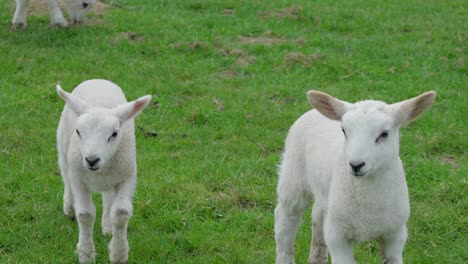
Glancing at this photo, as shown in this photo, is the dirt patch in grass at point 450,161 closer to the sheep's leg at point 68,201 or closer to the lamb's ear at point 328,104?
the lamb's ear at point 328,104

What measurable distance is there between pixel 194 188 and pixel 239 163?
79 cm

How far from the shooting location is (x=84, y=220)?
18.9ft

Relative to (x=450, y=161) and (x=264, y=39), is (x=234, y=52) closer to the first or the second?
(x=264, y=39)

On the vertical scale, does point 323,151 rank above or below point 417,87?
above

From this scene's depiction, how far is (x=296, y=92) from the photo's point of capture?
10.1 meters

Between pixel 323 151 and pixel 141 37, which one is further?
pixel 141 37

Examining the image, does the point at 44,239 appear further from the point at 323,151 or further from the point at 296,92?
the point at 296,92

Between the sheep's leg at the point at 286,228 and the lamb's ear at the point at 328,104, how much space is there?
90 centimetres

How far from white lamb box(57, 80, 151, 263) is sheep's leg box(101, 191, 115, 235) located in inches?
2.9

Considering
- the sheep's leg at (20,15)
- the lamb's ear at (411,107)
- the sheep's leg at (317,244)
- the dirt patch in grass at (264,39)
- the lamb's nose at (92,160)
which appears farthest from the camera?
the dirt patch in grass at (264,39)

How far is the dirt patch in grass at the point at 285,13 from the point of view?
1383 centimetres

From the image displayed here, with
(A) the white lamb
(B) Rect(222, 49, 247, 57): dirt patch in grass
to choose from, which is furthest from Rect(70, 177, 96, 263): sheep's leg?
(B) Rect(222, 49, 247, 57): dirt patch in grass

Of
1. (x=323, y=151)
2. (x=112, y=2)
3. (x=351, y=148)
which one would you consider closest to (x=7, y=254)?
(x=323, y=151)

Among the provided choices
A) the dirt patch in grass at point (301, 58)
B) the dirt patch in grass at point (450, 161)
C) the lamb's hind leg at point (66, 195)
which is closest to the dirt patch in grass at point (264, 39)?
the dirt patch in grass at point (301, 58)
